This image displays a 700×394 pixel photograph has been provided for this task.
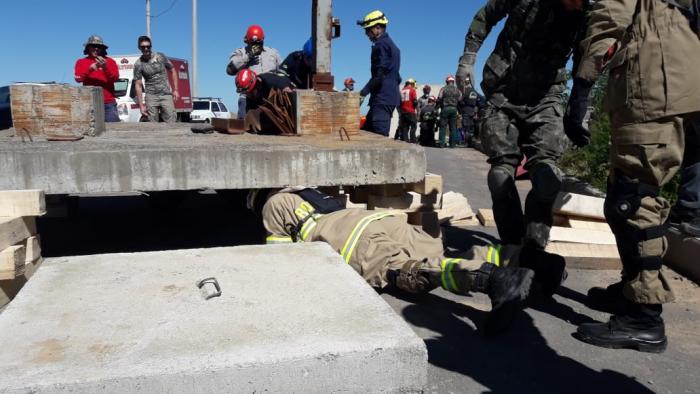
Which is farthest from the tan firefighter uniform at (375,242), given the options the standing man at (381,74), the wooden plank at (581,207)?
the standing man at (381,74)

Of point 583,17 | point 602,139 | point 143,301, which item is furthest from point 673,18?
point 602,139

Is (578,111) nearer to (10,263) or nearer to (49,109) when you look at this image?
(10,263)

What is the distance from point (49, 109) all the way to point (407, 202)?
2.81 m

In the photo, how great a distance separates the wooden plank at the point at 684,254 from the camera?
392cm

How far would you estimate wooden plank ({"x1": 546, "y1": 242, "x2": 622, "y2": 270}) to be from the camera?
416 cm

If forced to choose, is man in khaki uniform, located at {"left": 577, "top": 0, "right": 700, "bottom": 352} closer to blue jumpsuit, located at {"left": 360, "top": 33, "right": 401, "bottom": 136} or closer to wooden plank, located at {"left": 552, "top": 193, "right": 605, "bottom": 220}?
wooden plank, located at {"left": 552, "top": 193, "right": 605, "bottom": 220}

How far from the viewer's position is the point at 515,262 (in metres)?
3.42

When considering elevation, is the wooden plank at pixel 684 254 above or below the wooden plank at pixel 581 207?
below

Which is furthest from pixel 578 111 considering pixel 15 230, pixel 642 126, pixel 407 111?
pixel 407 111

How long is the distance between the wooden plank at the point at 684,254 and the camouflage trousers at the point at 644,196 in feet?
4.81

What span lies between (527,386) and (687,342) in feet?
3.65

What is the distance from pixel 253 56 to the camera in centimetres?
749

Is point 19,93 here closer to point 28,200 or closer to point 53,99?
point 53,99

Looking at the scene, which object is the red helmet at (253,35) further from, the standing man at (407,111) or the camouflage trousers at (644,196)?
the standing man at (407,111)
